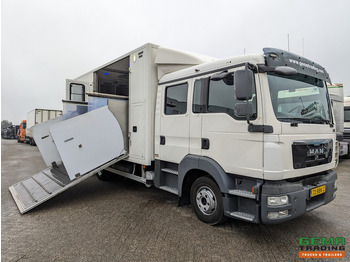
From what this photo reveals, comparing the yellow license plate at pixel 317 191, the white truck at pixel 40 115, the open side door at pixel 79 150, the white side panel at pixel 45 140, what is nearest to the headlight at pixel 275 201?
the yellow license plate at pixel 317 191

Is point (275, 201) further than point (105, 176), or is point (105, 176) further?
point (105, 176)

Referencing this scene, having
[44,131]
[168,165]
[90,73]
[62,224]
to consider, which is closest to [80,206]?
[62,224]

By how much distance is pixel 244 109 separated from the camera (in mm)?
2895

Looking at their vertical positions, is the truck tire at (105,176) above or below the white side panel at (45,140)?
below

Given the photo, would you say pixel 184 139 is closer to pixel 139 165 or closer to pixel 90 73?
pixel 139 165

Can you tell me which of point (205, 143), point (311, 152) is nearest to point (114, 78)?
point (205, 143)

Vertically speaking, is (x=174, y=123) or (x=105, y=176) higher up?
(x=174, y=123)

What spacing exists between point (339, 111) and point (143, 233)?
476cm

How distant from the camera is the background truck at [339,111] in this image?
14.1ft

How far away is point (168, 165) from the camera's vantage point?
14.6ft

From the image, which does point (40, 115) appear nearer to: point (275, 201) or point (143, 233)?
point (143, 233)

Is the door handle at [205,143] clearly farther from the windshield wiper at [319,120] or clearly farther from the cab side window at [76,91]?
the cab side window at [76,91]

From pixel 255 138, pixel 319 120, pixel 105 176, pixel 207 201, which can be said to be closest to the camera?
pixel 255 138

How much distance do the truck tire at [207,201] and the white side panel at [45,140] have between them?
158 inches
